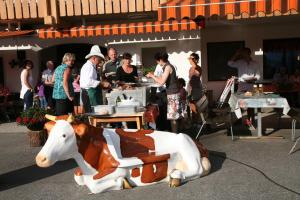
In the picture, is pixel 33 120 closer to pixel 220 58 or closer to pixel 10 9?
pixel 10 9

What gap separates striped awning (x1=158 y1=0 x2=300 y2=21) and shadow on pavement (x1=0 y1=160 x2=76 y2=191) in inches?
138

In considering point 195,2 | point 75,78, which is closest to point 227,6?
point 195,2

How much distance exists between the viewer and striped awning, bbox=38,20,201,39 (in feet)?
37.2

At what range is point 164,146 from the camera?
5.70 meters

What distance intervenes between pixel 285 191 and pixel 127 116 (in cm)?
273

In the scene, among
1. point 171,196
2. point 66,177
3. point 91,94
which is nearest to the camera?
point 171,196

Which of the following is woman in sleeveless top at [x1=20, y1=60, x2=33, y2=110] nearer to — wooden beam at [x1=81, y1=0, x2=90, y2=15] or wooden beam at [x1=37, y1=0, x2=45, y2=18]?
wooden beam at [x1=37, y1=0, x2=45, y2=18]

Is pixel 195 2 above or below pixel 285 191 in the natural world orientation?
above

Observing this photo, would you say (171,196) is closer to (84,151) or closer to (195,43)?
(84,151)

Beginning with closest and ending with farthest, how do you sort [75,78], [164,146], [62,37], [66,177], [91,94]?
[164,146] → [66,177] → [91,94] → [75,78] → [62,37]

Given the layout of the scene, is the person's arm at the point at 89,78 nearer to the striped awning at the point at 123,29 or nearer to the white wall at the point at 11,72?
the striped awning at the point at 123,29

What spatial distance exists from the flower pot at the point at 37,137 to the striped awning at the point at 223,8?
3250 millimetres

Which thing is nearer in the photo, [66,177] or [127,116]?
[66,177]

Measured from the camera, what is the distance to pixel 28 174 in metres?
6.54
